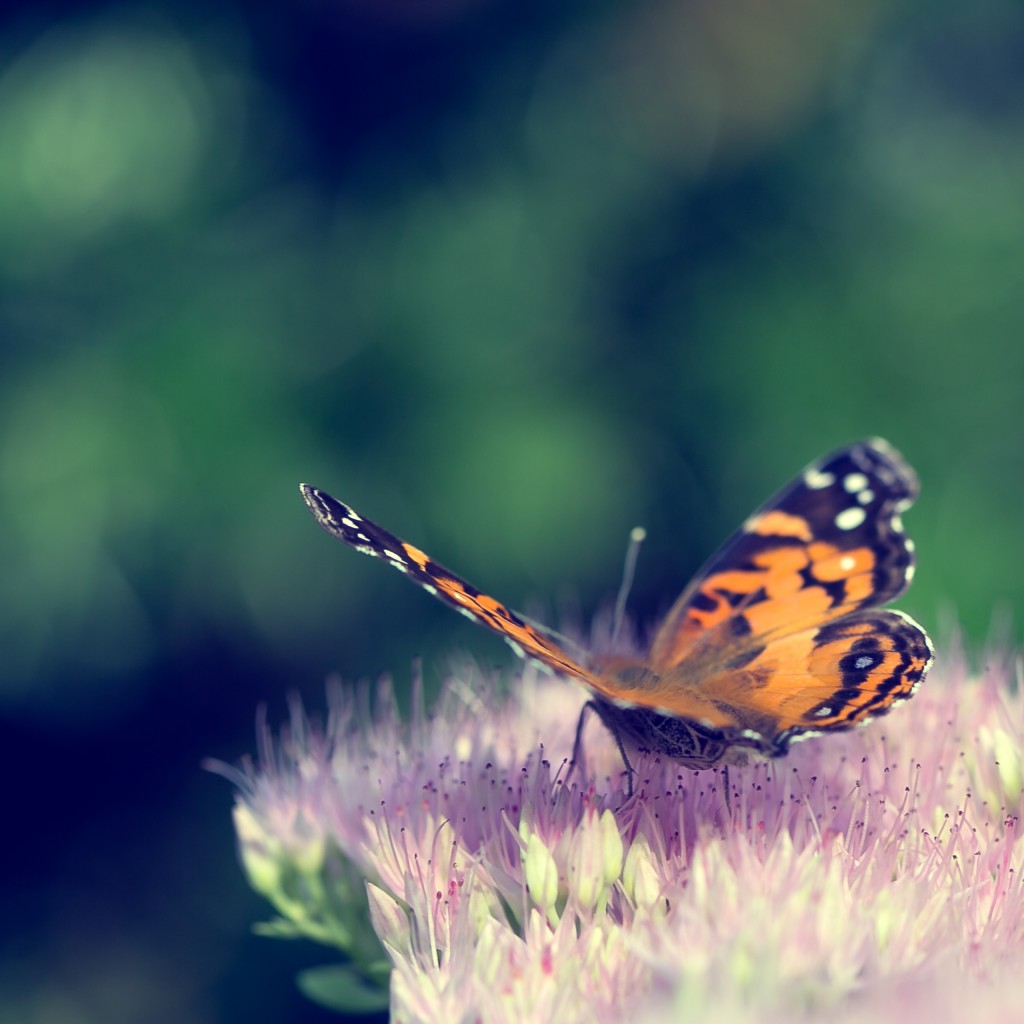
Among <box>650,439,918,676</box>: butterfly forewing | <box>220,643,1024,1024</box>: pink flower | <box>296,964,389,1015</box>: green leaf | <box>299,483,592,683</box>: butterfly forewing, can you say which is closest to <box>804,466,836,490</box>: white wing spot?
<box>650,439,918,676</box>: butterfly forewing

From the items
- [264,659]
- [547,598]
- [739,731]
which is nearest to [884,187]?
[547,598]

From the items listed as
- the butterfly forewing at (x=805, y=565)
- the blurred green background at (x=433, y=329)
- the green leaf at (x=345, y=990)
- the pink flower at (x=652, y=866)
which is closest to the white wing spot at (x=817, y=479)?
the butterfly forewing at (x=805, y=565)

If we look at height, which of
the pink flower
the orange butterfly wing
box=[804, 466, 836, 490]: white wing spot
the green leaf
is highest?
box=[804, 466, 836, 490]: white wing spot

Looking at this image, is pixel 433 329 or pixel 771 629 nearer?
pixel 771 629

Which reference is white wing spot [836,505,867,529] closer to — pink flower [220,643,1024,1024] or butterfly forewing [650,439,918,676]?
butterfly forewing [650,439,918,676]

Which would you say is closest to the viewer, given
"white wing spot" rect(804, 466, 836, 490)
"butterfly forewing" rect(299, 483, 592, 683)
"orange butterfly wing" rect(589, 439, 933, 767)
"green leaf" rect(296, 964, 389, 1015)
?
"butterfly forewing" rect(299, 483, 592, 683)

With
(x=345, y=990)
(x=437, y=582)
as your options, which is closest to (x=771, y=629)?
(x=437, y=582)

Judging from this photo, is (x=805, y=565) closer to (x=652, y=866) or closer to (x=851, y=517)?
(x=851, y=517)

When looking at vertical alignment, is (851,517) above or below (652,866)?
above
